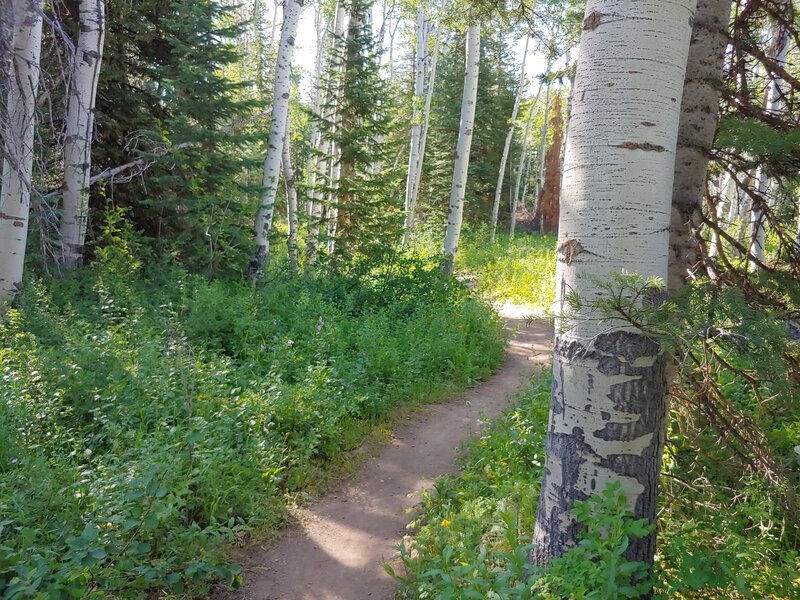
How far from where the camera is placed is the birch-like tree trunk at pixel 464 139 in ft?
35.3

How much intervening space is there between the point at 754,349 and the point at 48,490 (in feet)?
12.8

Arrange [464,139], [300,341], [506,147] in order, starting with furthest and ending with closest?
[506,147] < [464,139] < [300,341]

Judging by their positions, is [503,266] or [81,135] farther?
[503,266]

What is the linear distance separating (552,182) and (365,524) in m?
30.3

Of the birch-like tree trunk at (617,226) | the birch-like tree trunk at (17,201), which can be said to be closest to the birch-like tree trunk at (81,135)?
the birch-like tree trunk at (17,201)

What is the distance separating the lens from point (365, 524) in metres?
4.11

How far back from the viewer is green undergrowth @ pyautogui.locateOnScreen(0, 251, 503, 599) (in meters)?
2.99

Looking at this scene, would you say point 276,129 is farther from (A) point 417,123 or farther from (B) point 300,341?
(A) point 417,123

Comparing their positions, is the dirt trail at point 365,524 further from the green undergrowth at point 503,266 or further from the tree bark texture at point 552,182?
the tree bark texture at point 552,182

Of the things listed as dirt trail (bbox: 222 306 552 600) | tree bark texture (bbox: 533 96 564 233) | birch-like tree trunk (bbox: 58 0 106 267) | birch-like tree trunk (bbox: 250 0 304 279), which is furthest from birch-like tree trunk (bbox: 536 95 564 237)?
dirt trail (bbox: 222 306 552 600)

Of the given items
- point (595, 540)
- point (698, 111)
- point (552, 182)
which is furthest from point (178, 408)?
point (552, 182)

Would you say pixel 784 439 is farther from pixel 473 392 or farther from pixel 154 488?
pixel 154 488

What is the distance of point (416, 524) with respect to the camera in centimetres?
392

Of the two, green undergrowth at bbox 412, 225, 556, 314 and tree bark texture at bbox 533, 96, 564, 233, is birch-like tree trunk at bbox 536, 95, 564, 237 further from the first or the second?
green undergrowth at bbox 412, 225, 556, 314
